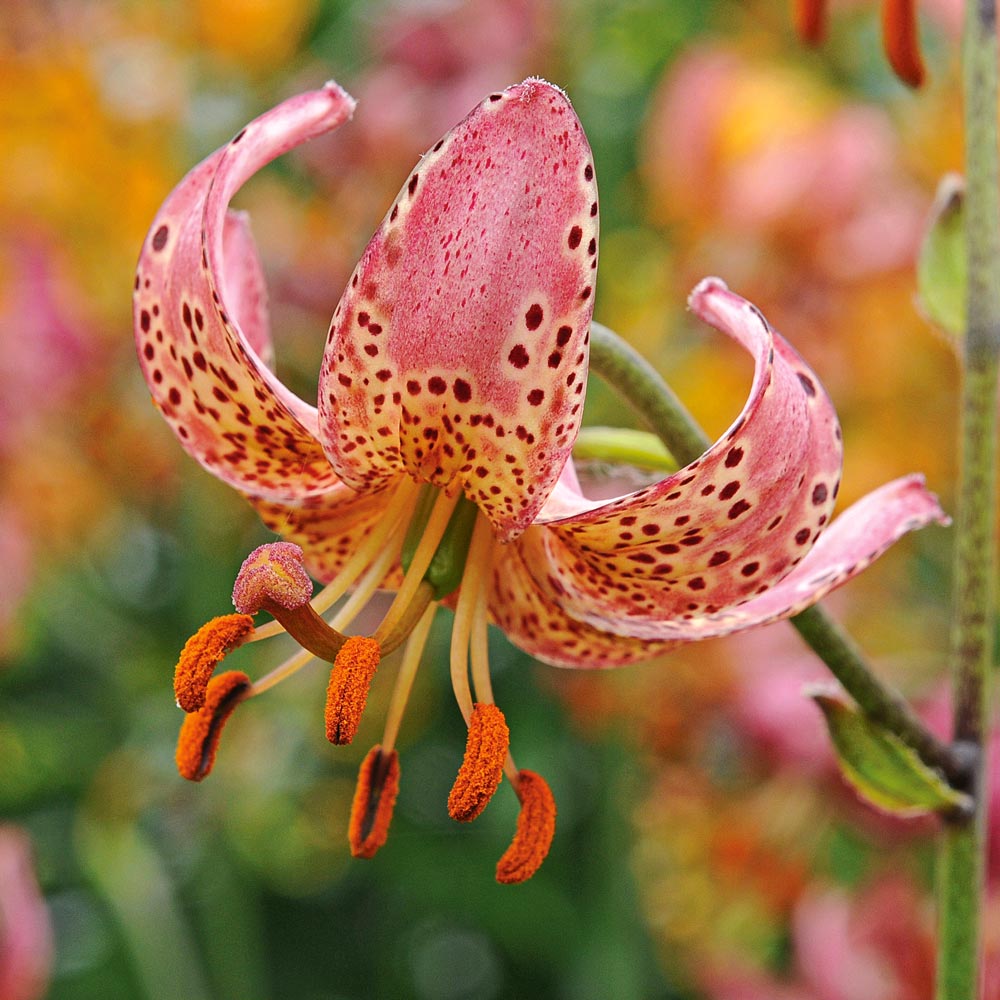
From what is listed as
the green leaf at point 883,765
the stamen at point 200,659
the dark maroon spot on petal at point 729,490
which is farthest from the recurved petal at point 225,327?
the green leaf at point 883,765

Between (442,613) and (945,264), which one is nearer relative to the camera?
(945,264)

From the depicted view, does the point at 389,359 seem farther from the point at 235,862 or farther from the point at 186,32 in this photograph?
the point at 186,32

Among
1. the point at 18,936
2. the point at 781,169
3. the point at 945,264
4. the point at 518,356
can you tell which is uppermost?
the point at 781,169

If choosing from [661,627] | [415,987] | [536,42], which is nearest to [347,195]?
[536,42]

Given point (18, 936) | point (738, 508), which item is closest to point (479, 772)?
point (738, 508)

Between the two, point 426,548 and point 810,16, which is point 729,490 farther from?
point 810,16

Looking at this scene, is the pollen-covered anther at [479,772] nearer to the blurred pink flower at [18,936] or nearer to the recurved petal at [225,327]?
the recurved petal at [225,327]
